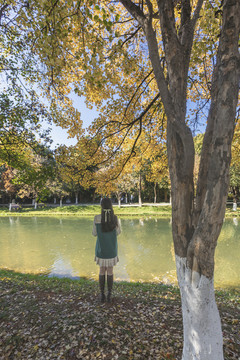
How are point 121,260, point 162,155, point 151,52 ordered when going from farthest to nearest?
point 121,260, point 162,155, point 151,52

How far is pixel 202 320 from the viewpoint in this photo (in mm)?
2070

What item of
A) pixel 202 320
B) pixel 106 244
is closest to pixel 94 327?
pixel 106 244

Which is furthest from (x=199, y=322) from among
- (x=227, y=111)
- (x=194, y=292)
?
(x=227, y=111)

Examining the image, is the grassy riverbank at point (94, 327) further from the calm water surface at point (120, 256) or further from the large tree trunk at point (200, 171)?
the calm water surface at point (120, 256)

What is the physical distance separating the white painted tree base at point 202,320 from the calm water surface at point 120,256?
5.29m

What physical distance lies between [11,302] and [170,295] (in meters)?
3.62

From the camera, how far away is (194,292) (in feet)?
6.82

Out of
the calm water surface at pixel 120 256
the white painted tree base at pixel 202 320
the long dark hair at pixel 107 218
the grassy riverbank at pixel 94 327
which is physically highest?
the long dark hair at pixel 107 218

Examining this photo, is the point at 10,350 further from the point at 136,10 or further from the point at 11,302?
the point at 136,10

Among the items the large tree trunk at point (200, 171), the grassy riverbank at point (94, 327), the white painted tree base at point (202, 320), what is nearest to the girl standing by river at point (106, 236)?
the grassy riverbank at point (94, 327)

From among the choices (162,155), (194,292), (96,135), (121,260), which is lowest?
(121,260)

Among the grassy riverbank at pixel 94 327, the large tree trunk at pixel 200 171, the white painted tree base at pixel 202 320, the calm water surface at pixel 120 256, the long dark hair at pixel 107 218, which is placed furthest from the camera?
the calm water surface at pixel 120 256

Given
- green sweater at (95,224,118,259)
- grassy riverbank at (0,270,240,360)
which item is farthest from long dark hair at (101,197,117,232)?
grassy riverbank at (0,270,240,360)

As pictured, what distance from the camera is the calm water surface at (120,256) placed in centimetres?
777
